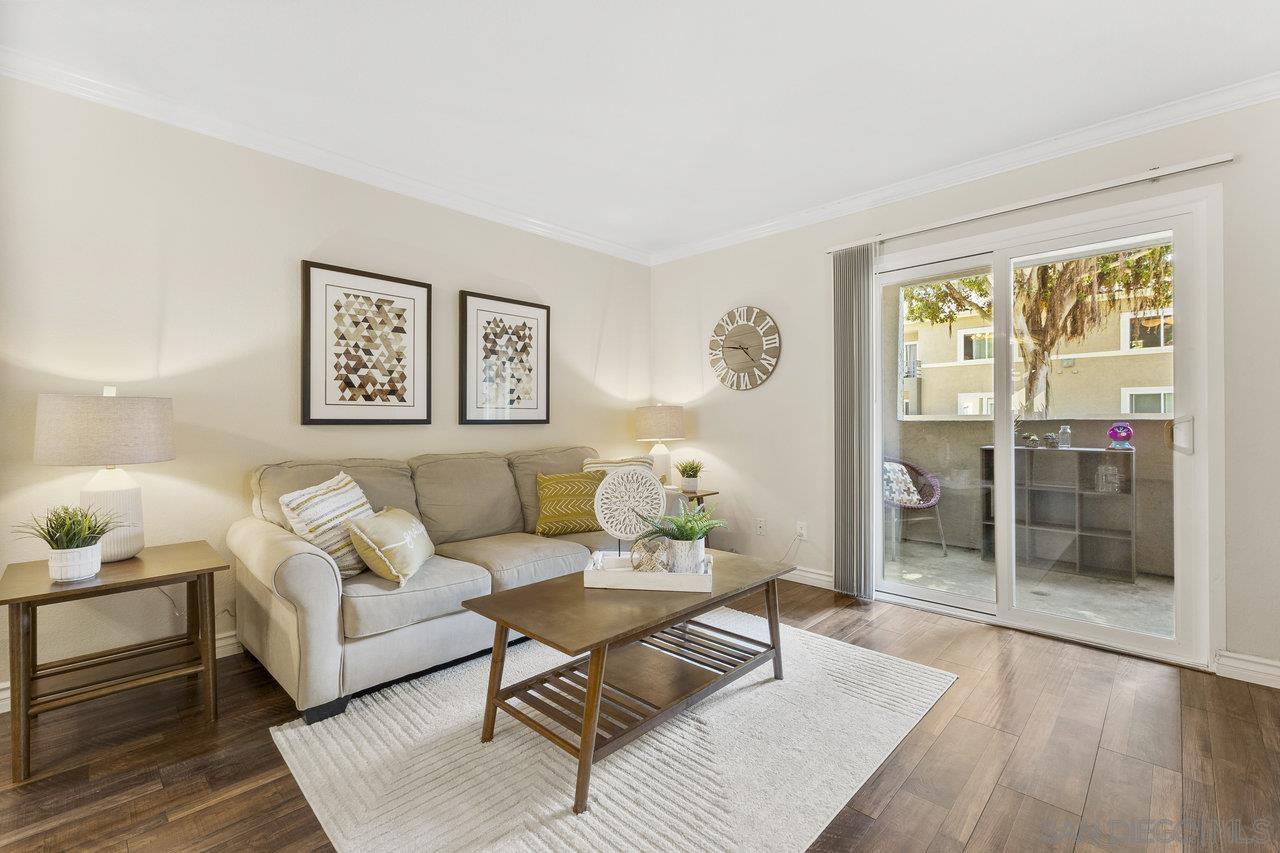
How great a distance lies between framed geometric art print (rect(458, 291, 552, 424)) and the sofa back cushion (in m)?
0.67

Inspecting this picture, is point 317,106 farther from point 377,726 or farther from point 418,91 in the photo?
point 377,726

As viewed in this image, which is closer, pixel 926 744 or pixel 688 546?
pixel 926 744

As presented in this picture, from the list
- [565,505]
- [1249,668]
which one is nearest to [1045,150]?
[1249,668]

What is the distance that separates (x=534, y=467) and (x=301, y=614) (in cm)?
170

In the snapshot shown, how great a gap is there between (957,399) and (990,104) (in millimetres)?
1545

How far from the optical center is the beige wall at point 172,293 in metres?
2.30

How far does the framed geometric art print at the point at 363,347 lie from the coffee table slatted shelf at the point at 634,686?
6.08 feet

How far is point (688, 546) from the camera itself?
217 cm

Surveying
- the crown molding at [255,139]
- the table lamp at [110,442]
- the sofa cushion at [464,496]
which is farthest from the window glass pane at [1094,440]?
the table lamp at [110,442]

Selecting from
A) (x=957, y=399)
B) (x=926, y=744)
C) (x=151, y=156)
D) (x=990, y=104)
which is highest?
(x=990, y=104)

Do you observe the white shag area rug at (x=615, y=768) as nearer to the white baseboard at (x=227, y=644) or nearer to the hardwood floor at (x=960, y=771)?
the hardwood floor at (x=960, y=771)

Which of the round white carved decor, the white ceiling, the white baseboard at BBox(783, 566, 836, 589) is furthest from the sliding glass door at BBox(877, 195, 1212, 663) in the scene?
the round white carved decor

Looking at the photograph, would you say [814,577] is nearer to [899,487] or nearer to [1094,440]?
[899,487]

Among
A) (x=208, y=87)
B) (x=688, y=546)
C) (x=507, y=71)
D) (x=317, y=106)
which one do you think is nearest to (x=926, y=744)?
(x=688, y=546)
